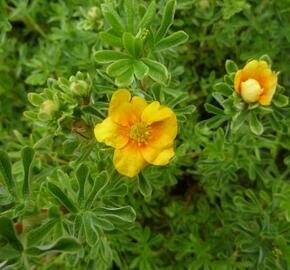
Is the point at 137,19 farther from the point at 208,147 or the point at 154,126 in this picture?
the point at 208,147

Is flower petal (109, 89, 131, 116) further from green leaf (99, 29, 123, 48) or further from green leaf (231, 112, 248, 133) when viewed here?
green leaf (231, 112, 248, 133)

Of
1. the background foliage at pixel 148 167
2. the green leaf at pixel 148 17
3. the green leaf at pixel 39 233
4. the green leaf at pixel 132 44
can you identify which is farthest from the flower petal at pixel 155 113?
the green leaf at pixel 39 233

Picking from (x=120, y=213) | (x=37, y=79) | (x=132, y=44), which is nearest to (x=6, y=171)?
(x=120, y=213)

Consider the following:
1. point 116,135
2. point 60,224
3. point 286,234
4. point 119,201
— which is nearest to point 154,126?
point 116,135

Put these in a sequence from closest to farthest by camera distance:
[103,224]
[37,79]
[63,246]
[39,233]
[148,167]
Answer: [63,246], [39,233], [103,224], [148,167], [37,79]

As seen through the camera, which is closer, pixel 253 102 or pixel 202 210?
pixel 253 102

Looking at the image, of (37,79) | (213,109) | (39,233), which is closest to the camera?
(39,233)

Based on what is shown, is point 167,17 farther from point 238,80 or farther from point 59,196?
point 59,196
